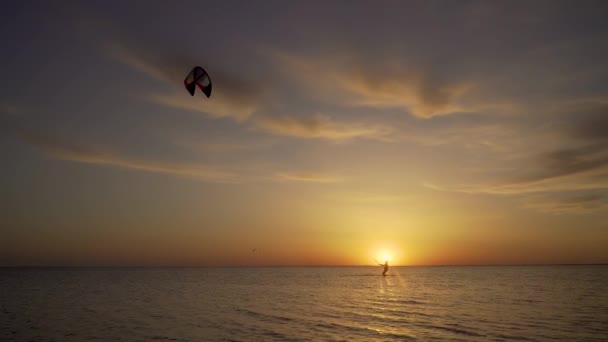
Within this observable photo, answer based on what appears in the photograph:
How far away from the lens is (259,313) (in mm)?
41531

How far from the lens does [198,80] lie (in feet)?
A: 89.6

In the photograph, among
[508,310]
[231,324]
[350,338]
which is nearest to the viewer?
[350,338]

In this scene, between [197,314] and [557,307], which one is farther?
[557,307]

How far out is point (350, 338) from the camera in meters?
28.3

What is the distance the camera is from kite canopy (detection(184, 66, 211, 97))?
88.2 feet

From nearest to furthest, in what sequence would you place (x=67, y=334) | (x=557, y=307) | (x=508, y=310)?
(x=67, y=334), (x=508, y=310), (x=557, y=307)

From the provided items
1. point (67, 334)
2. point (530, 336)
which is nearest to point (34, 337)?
point (67, 334)

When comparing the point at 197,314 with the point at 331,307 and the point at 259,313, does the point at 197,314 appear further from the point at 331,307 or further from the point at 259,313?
the point at 331,307

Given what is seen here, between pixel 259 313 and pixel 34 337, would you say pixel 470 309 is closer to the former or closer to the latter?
pixel 259 313

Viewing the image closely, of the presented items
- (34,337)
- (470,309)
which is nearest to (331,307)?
(470,309)

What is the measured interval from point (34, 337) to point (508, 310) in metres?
41.8

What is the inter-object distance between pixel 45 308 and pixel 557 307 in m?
55.4

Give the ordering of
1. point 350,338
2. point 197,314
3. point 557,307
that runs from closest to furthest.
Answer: point 350,338, point 197,314, point 557,307

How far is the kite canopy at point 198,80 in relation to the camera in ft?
88.2
